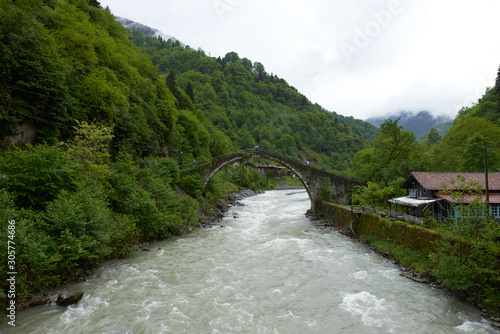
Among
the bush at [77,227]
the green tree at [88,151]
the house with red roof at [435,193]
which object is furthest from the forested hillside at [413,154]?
the green tree at [88,151]

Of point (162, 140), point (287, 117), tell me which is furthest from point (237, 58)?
point (162, 140)

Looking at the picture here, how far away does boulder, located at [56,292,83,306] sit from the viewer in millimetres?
8930

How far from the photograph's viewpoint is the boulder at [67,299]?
893 cm

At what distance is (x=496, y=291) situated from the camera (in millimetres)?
9000

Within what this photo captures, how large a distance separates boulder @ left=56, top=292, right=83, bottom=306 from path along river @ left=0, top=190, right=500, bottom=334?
0.66ft

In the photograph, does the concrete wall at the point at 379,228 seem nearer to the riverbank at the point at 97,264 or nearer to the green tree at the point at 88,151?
the riverbank at the point at 97,264

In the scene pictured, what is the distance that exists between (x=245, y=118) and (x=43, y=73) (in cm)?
9622

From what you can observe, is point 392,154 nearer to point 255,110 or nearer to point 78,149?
point 78,149

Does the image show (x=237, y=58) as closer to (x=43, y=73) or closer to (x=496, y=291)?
(x=43, y=73)

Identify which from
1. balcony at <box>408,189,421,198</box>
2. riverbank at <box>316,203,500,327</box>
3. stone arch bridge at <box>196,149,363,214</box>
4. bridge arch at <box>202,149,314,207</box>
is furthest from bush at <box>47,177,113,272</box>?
balcony at <box>408,189,421,198</box>

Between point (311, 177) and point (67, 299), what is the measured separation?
27.4 meters

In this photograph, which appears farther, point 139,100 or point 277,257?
point 139,100

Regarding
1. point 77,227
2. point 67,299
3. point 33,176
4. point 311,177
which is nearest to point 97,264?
point 77,227

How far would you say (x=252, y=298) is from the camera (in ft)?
33.3
